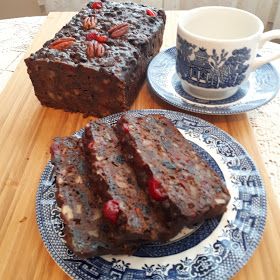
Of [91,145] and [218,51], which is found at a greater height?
[218,51]

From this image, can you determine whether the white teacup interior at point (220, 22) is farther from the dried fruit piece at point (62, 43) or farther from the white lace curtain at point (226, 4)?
the white lace curtain at point (226, 4)

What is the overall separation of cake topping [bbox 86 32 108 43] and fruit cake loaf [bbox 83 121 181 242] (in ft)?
1.61

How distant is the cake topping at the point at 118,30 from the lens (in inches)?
62.5

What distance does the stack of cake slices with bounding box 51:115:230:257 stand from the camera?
3.17 ft

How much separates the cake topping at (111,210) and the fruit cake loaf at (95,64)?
22.7 inches

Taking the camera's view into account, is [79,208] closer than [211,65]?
Yes

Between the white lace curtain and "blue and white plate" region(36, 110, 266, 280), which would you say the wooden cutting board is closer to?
"blue and white plate" region(36, 110, 266, 280)

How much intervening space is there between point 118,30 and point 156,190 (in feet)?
2.90

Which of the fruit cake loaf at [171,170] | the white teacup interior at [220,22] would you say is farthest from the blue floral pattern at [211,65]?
the fruit cake loaf at [171,170]

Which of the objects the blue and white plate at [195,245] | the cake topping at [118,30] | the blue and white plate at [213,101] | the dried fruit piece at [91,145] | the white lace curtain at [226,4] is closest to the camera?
the blue and white plate at [195,245]

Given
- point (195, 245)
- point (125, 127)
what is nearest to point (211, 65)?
point (125, 127)

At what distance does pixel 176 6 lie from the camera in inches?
109

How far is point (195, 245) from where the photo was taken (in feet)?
3.31

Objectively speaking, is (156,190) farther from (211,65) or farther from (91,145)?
(211,65)
